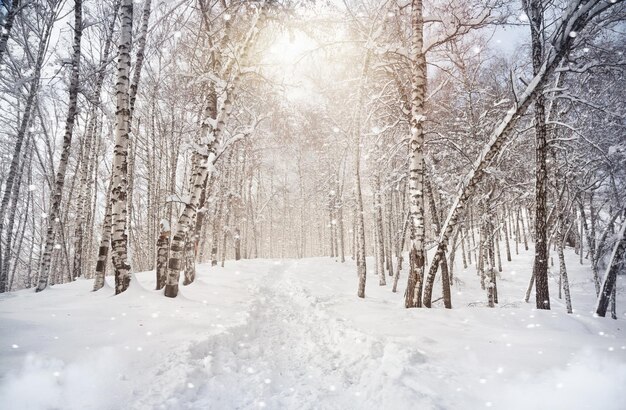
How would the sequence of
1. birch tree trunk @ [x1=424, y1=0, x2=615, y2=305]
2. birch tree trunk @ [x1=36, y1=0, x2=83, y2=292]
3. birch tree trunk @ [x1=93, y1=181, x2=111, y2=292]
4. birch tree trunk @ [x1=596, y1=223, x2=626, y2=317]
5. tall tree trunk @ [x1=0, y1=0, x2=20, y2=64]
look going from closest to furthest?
birch tree trunk @ [x1=424, y1=0, x2=615, y2=305], birch tree trunk @ [x1=596, y1=223, x2=626, y2=317], tall tree trunk @ [x1=0, y1=0, x2=20, y2=64], birch tree trunk @ [x1=93, y1=181, x2=111, y2=292], birch tree trunk @ [x1=36, y1=0, x2=83, y2=292]

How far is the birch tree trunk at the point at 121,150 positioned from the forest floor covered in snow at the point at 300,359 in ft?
2.86

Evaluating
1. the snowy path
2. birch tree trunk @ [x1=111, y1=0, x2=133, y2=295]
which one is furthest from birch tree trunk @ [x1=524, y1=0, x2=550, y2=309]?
birch tree trunk @ [x1=111, y1=0, x2=133, y2=295]

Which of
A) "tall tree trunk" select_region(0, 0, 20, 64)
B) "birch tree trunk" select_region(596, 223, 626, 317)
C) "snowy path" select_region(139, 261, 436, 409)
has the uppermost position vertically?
"tall tree trunk" select_region(0, 0, 20, 64)

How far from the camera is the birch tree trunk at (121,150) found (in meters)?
7.14

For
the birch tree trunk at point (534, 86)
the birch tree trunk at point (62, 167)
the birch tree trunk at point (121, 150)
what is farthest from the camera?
the birch tree trunk at point (62, 167)

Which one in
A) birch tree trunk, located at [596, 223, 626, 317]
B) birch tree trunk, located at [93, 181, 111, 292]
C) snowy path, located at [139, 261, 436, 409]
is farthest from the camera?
birch tree trunk, located at [93, 181, 111, 292]

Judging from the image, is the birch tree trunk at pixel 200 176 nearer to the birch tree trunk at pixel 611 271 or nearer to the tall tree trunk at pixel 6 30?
the tall tree trunk at pixel 6 30

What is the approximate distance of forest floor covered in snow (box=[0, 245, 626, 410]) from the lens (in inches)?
117

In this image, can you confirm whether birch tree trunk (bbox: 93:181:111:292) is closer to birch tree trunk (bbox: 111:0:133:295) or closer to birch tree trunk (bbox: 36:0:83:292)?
birch tree trunk (bbox: 36:0:83:292)

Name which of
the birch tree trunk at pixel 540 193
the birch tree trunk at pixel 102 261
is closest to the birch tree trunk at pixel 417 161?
the birch tree trunk at pixel 540 193

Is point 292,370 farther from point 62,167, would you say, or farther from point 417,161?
point 62,167

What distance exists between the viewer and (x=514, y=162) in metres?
12.1

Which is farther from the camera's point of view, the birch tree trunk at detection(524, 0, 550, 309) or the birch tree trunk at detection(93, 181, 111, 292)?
the birch tree trunk at detection(93, 181, 111, 292)

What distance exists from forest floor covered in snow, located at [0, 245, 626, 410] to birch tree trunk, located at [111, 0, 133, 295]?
87cm
